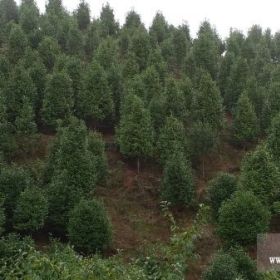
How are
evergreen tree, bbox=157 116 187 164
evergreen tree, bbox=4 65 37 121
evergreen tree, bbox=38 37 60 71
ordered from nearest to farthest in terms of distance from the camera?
evergreen tree, bbox=157 116 187 164 → evergreen tree, bbox=4 65 37 121 → evergreen tree, bbox=38 37 60 71

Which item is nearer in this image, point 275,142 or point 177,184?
point 177,184

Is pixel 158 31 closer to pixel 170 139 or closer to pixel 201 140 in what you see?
pixel 201 140

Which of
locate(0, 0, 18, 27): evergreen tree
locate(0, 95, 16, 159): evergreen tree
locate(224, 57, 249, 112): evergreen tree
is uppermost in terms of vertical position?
locate(0, 0, 18, 27): evergreen tree

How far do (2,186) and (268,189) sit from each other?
24501mm

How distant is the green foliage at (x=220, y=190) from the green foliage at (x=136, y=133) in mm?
9652

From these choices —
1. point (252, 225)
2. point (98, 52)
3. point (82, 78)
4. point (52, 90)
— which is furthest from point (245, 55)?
point (252, 225)

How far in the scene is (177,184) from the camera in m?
46.4

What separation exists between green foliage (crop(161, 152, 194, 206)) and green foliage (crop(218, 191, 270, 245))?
6369 mm

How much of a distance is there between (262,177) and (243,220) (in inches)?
246

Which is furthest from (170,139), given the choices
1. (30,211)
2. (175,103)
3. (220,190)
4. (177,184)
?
(30,211)

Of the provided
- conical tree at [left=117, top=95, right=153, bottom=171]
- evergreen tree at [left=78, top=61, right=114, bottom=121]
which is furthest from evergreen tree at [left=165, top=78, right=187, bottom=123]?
evergreen tree at [left=78, top=61, right=114, bottom=121]

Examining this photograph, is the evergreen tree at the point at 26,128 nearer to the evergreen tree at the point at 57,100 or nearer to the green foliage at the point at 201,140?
the evergreen tree at the point at 57,100

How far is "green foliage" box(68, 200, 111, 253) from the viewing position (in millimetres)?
38562

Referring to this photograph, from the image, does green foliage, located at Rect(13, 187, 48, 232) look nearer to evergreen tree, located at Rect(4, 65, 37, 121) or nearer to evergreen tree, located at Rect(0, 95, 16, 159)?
evergreen tree, located at Rect(0, 95, 16, 159)
